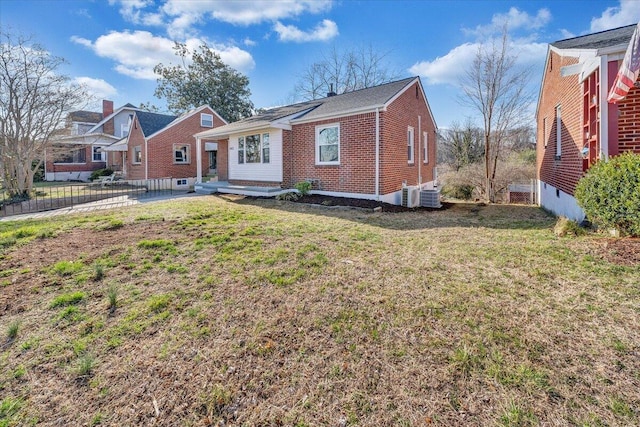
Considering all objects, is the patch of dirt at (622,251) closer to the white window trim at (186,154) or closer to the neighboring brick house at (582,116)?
the neighboring brick house at (582,116)

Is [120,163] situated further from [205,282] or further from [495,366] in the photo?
[495,366]

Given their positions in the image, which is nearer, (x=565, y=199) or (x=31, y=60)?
(x=565, y=199)

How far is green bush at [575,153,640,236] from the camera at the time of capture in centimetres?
470

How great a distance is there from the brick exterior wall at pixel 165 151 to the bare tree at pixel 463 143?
739 inches

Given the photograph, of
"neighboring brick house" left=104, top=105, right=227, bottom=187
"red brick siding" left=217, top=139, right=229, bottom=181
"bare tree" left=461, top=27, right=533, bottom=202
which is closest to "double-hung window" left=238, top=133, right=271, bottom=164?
"red brick siding" left=217, top=139, right=229, bottom=181

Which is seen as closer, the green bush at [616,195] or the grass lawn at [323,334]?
the grass lawn at [323,334]

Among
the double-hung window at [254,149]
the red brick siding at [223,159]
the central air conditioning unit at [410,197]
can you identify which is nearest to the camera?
the central air conditioning unit at [410,197]

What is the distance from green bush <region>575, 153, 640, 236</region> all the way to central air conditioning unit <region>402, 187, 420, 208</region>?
6124 mm

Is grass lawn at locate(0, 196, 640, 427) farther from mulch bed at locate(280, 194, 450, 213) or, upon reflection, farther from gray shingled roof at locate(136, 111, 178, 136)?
gray shingled roof at locate(136, 111, 178, 136)

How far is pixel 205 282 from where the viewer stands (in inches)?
171

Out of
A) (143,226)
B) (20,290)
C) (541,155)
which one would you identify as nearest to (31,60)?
(143,226)

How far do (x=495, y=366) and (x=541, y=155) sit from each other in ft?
45.1

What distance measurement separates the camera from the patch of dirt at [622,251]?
166 inches

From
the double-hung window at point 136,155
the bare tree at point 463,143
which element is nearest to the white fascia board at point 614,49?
the bare tree at point 463,143
